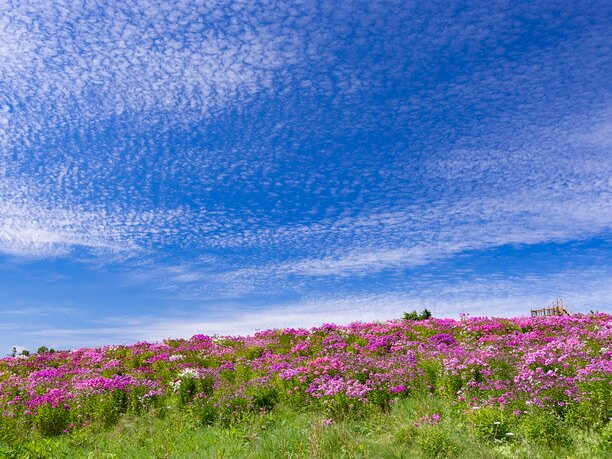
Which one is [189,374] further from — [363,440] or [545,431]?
[545,431]

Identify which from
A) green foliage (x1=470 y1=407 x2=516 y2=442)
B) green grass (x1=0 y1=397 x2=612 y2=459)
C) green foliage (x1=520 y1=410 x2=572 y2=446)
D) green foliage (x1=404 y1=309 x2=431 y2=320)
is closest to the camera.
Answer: green grass (x1=0 y1=397 x2=612 y2=459)

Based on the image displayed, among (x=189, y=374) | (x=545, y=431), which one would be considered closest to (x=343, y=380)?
(x=189, y=374)

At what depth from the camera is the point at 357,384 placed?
9773mm

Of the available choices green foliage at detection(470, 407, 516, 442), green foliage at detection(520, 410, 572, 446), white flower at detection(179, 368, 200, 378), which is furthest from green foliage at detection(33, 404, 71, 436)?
green foliage at detection(520, 410, 572, 446)

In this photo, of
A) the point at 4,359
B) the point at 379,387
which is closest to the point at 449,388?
the point at 379,387

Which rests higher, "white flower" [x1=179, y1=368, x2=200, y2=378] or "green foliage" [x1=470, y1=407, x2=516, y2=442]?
"white flower" [x1=179, y1=368, x2=200, y2=378]

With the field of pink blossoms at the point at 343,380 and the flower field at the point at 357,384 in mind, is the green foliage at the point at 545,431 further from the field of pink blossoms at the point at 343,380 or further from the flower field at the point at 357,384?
the field of pink blossoms at the point at 343,380

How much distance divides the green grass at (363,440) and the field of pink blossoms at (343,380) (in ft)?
1.05

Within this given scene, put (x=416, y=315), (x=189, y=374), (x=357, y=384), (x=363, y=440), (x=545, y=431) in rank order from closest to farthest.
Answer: (x=545, y=431), (x=363, y=440), (x=357, y=384), (x=189, y=374), (x=416, y=315)

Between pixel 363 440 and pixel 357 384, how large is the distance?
95.3 inches

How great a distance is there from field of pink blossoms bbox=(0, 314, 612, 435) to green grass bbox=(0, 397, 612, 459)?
12.6 inches

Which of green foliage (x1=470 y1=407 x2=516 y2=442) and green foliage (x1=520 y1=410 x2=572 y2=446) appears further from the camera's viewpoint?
green foliage (x1=470 y1=407 x2=516 y2=442)

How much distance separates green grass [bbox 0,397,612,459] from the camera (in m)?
6.73

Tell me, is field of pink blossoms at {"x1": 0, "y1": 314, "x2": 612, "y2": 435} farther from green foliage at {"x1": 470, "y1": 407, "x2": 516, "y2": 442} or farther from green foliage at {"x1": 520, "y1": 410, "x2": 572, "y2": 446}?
green foliage at {"x1": 520, "y1": 410, "x2": 572, "y2": 446}
